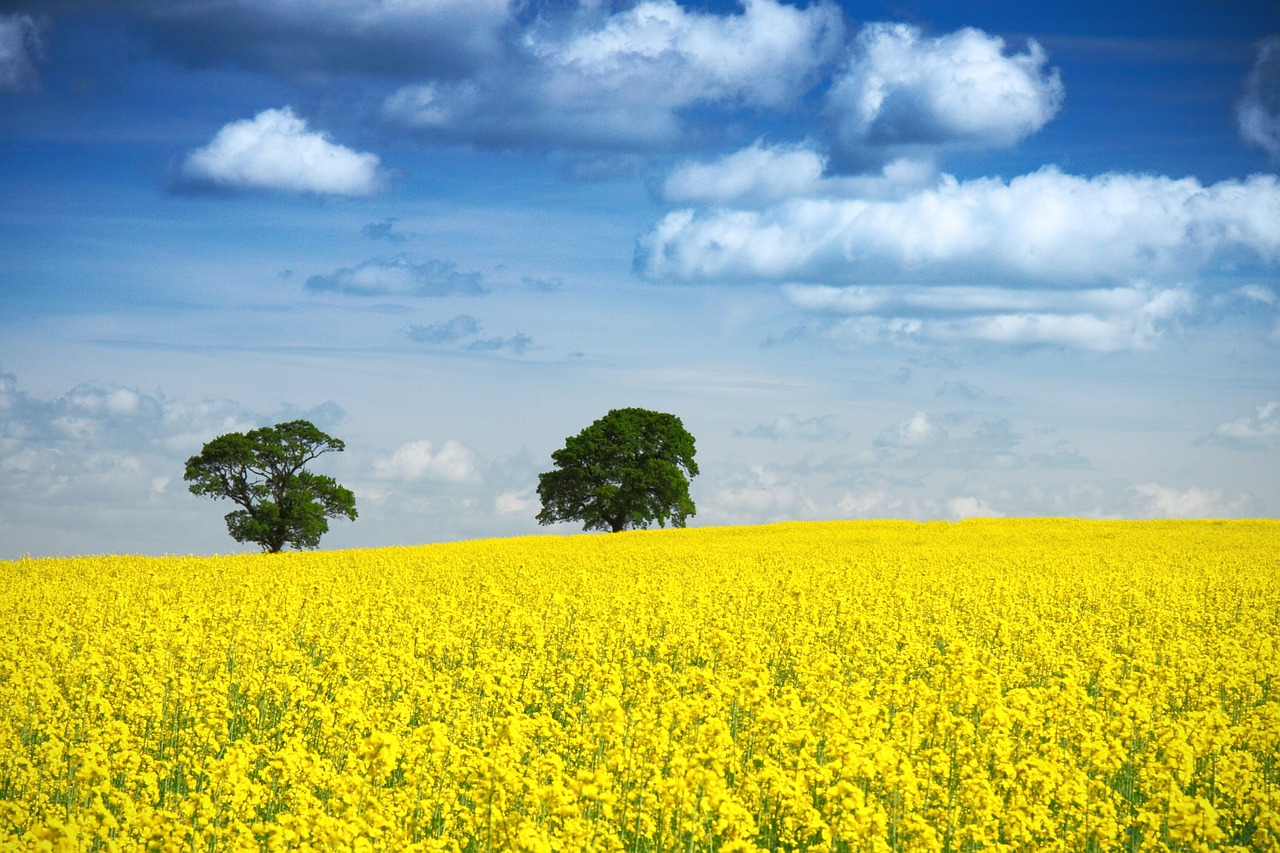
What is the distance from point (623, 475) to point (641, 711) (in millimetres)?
44902

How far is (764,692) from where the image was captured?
35.4ft

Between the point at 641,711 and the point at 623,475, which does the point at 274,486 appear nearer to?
the point at 623,475

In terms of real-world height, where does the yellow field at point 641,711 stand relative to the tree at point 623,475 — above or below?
below

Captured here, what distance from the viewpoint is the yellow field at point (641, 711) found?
27.4 feet

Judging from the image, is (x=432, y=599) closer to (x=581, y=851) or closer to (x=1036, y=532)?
(x=581, y=851)

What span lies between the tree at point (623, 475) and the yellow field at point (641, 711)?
26663 millimetres

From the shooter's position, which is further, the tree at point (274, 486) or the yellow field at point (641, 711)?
the tree at point (274, 486)

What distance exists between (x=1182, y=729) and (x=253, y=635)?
1313 cm

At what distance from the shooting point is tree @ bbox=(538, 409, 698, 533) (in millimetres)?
55562

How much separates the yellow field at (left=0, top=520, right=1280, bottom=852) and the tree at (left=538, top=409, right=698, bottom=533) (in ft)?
87.5

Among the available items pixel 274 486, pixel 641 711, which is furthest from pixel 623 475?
pixel 641 711

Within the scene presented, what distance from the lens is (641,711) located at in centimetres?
1117

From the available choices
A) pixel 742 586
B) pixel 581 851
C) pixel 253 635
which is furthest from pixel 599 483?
pixel 581 851

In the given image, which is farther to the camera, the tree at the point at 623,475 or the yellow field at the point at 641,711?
the tree at the point at 623,475
